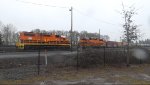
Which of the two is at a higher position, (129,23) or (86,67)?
(129,23)

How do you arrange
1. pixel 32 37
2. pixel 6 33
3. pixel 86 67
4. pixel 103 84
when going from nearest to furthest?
pixel 103 84, pixel 86 67, pixel 32 37, pixel 6 33

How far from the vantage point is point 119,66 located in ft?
87.7

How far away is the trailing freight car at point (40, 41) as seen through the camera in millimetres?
50406

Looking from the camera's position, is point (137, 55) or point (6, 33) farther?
point (6, 33)

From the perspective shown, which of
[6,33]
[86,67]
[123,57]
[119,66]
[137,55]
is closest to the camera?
[86,67]

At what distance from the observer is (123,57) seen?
28875mm

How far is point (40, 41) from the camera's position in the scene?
51531mm

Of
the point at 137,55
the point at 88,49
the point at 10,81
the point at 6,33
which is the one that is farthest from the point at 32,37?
the point at 6,33

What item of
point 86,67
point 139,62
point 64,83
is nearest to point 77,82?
point 64,83

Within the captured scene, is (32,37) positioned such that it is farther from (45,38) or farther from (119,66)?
(119,66)

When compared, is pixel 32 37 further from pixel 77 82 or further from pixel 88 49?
pixel 77 82

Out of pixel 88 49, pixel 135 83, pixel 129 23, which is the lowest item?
pixel 135 83

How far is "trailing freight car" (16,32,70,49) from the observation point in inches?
1984

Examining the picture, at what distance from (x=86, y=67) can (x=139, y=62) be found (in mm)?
8208
